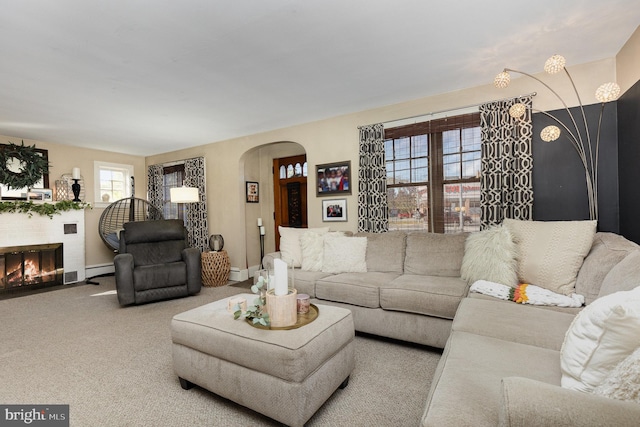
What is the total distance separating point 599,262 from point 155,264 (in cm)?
462

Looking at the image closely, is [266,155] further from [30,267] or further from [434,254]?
[30,267]

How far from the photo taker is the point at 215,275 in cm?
486

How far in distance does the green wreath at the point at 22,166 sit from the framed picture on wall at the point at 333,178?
15.4ft

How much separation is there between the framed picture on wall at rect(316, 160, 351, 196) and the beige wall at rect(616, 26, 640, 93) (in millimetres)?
2683

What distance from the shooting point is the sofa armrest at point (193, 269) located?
13.7 feet

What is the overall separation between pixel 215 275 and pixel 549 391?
4693 mm

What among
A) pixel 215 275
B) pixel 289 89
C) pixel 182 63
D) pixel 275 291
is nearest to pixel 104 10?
pixel 182 63

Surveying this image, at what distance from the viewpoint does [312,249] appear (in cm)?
351

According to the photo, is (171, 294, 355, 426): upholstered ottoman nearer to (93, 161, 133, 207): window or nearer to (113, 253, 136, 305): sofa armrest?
(113, 253, 136, 305): sofa armrest

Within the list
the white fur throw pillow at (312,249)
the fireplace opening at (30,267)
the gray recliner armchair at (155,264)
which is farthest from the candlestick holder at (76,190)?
the white fur throw pillow at (312,249)

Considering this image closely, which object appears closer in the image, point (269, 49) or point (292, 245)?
point (269, 49)

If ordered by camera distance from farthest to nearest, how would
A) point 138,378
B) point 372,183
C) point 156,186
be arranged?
point 156,186 < point 372,183 < point 138,378

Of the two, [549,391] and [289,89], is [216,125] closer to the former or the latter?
[289,89]

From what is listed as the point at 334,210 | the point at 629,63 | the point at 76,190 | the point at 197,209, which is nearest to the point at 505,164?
the point at 629,63
